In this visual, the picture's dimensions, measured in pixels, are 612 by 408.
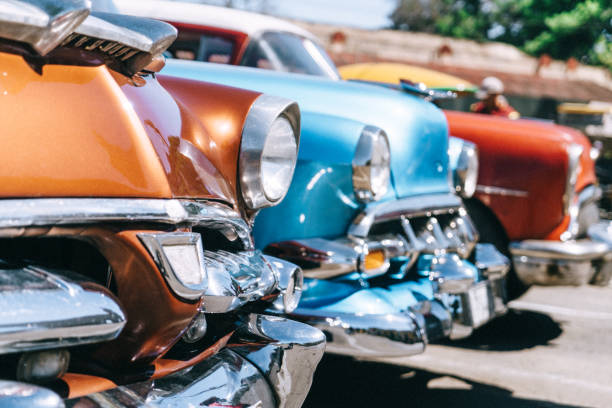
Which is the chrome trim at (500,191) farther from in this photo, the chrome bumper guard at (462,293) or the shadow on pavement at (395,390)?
the shadow on pavement at (395,390)

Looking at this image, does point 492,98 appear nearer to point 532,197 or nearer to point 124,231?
point 532,197

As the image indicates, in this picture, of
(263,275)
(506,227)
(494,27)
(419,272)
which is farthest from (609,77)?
(263,275)

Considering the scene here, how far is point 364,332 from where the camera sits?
8.13ft

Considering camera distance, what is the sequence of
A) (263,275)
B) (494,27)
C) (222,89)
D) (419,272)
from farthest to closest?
(494,27) < (419,272) < (222,89) < (263,275)

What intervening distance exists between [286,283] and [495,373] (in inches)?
86.9

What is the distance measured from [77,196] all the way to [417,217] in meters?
2.19

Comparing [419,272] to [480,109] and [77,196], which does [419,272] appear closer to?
[77,196]

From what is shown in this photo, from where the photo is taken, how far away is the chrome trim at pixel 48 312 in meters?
1.09

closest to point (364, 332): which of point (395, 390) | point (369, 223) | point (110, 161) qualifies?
point (369, 223)

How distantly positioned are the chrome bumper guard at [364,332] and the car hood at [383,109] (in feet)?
2.18

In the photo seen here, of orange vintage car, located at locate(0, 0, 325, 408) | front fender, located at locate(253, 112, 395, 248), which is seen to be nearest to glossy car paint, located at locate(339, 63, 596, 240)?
front fender, located at locate(253, 112, 395, 248)

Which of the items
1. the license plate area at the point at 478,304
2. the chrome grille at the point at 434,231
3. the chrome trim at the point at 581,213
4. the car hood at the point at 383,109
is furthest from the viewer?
the chrome trim at the point at 581,213

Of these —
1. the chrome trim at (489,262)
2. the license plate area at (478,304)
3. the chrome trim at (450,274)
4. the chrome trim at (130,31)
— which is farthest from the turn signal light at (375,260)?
the chrome trim at (130,31)

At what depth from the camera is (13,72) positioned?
1223 millimetres
